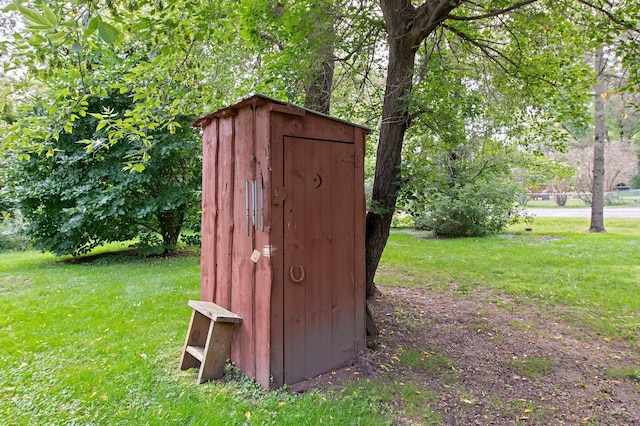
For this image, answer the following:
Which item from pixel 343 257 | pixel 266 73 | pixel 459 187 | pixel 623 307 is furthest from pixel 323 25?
pixel 459 187

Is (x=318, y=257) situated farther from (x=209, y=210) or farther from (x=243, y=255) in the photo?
(x=209, y=210)

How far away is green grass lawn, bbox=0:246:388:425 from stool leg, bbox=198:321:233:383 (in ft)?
0.31

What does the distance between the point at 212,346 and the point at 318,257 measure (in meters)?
1.07

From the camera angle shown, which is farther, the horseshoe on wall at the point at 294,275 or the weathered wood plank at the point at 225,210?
the weathered wood plank at the point at 225,210

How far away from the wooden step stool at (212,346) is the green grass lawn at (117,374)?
0.10 m

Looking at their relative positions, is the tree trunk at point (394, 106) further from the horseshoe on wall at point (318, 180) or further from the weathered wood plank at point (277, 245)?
the weathered wood plank at point (277, 245)

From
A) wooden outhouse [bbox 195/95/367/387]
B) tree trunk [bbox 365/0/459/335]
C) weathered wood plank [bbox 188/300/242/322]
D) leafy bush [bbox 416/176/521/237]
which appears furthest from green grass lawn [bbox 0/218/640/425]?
tree trunk [bbox 365/0/459/335]

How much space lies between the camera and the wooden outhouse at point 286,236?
112 inches

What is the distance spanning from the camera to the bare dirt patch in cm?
272

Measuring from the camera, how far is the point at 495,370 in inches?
134

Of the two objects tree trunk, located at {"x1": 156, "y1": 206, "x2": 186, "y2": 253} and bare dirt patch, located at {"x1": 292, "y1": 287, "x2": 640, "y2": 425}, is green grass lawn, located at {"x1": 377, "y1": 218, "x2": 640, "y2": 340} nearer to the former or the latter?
bare dirt patch, located at {"x1": 292, "y1": 287, "x2": 640, "y2": 425}

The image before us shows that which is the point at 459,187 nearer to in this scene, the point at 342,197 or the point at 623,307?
the point at 623,307

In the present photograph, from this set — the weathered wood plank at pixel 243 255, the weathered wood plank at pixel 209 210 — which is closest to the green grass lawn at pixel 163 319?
the weathered wood plank at pixel 243 255

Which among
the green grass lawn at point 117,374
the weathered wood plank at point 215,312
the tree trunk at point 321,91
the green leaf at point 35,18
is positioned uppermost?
the tree trunk at point 321,91
